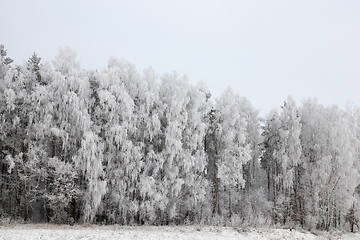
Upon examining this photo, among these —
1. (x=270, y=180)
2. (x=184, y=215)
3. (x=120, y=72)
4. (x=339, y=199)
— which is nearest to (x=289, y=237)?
(x=184, y=215)

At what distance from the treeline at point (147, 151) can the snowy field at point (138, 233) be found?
2.28 meters

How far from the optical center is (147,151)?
23.4m

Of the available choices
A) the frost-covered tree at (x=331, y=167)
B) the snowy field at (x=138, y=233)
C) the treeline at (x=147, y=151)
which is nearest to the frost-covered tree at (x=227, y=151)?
the treeline at (x=147, y=151)

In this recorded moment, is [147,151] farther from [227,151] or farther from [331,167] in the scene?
[331,167]

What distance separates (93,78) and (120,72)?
7.33 feet

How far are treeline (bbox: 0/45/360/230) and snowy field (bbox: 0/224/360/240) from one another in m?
2.28

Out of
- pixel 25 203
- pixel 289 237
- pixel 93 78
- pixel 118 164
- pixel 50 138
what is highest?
pixel 93 78

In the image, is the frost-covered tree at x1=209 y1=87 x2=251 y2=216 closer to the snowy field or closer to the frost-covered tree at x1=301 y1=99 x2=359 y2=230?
the snowy field

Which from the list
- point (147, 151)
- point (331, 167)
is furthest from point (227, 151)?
point (331, 167)

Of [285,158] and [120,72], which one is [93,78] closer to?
[120,72]

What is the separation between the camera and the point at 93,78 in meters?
21.9

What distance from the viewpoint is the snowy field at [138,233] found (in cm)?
1400

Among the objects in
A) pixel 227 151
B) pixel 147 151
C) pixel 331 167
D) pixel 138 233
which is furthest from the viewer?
pixel 227 151

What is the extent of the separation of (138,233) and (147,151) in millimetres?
8514
